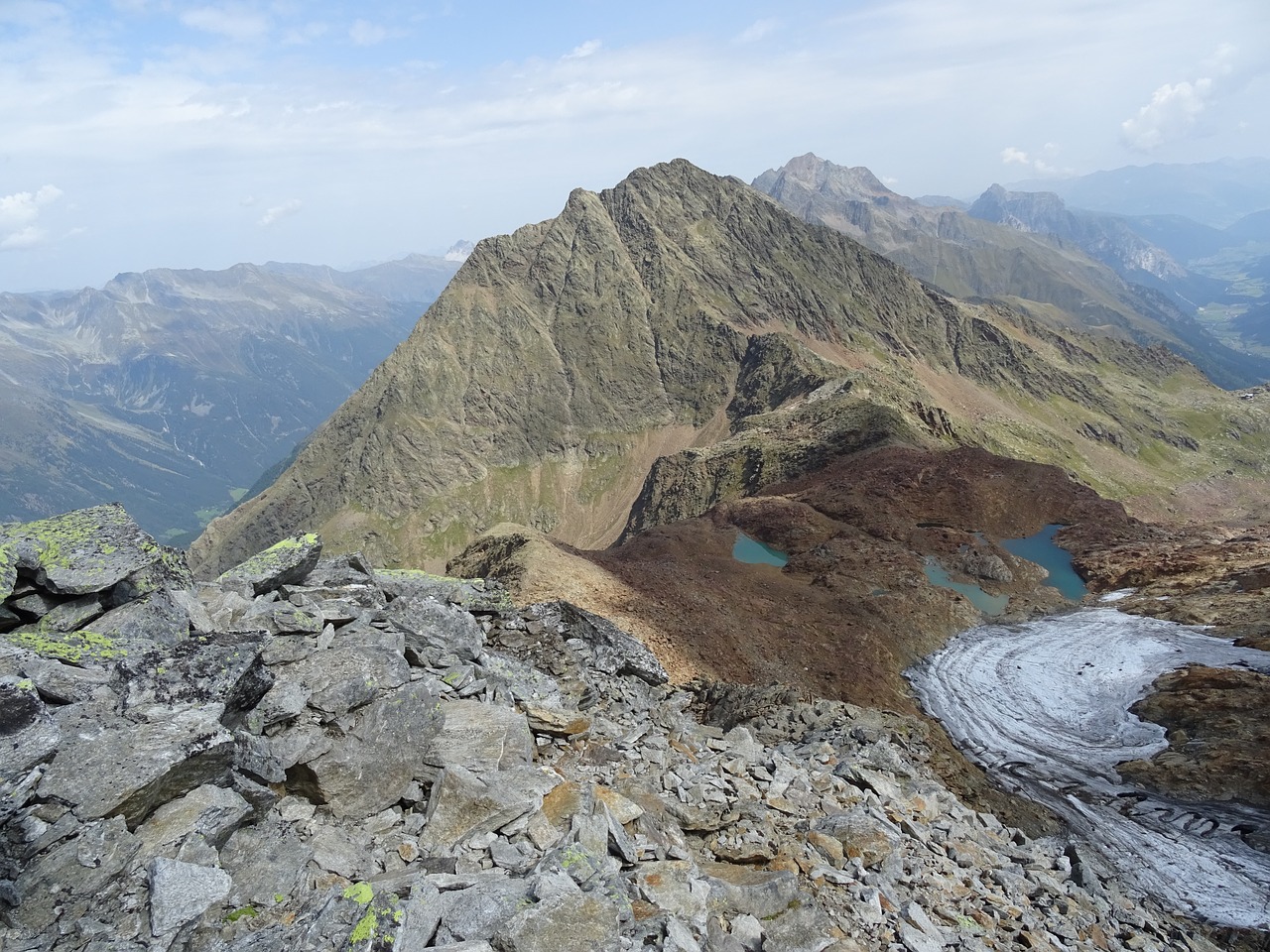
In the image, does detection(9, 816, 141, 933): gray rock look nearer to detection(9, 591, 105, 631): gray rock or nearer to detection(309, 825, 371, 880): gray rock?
detection(309, 825, 371, 880): gray rock

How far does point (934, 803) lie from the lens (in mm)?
18000

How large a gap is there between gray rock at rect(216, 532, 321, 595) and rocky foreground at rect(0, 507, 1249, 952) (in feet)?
0.24

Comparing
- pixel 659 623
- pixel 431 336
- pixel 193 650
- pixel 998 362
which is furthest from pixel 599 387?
pixel 193 650

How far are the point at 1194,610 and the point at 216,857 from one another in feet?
152

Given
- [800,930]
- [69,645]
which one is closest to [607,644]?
[800,930]

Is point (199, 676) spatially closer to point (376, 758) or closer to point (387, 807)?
point (376, 758)

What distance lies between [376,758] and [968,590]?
1766 inches

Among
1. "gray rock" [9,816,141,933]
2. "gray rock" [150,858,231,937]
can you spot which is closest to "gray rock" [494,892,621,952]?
"gray rock" [150,858,231,937]

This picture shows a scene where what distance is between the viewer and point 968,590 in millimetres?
47438

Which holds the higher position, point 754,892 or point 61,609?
point 61,609

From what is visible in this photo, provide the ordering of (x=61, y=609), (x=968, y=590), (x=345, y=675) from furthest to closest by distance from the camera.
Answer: (x=968, y=590)
(x=345, y=675)
(x=61, y=609)

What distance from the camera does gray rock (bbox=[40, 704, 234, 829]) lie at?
8.64m

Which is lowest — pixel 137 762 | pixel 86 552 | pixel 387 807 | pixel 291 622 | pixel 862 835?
pixel 862 835

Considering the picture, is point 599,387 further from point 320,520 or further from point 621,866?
point 621,866
